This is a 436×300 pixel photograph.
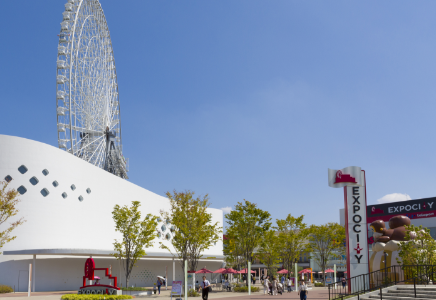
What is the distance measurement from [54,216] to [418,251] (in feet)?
98.1

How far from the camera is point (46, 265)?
37.5m

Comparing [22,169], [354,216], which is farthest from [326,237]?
[22,169]

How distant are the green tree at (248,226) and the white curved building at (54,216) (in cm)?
831

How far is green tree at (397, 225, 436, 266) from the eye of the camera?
23.2 meters

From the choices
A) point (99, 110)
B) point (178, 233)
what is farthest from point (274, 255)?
point (99, 110)

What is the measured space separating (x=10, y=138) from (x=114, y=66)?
2461 centimetres

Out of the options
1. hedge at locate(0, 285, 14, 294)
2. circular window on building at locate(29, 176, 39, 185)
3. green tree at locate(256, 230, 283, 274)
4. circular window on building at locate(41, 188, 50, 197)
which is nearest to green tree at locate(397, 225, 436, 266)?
green tree at locate(256, 230, 283, 274)

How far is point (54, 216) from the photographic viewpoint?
3875 cm

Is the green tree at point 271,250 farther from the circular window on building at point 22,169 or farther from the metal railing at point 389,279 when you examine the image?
the circular window on building at point 22,169

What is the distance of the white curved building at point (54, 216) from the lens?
36.2m

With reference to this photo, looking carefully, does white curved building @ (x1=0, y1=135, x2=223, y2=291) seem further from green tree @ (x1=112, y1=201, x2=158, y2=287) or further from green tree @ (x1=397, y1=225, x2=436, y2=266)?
green tree @ (x1=397, y1=225, x2=436, y2=266)

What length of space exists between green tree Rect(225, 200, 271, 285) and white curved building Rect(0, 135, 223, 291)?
8312 mm

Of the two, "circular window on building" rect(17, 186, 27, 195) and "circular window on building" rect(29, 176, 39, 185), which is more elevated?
"circular window on building" rect(29, 176, 39, 185)

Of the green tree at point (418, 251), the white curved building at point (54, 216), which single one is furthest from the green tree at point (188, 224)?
the green tree at point (418, 251)
